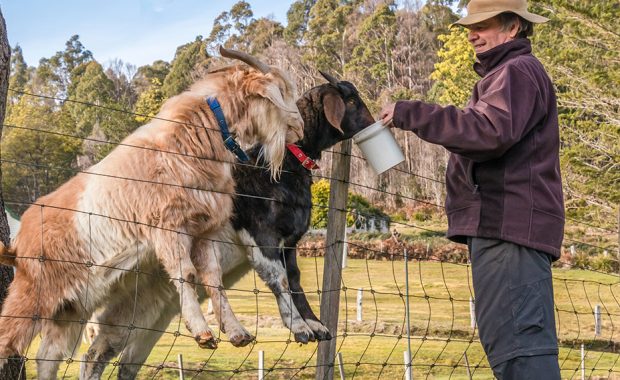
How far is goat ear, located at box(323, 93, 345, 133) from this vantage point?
638 cm

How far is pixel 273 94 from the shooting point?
5578 mm

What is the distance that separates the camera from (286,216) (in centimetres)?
621

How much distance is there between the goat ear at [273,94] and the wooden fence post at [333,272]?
0.58 metres

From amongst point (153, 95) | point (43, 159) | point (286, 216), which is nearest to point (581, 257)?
point (286, 216)

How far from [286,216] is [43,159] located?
51879mm

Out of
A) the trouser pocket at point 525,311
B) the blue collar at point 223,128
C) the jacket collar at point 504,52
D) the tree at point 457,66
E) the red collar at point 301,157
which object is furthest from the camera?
the tree at point 457,66

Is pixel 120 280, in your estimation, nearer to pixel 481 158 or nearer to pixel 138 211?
pixel 138 211

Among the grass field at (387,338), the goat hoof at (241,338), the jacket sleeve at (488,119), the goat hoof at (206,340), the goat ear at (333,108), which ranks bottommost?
the grass field at (387,338)

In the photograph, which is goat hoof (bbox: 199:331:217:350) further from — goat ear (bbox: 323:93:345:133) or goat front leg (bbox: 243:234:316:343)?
goat ear (bbox: 323:93:345:133)

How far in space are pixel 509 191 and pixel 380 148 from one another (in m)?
1.08

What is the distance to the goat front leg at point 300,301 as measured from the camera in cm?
567

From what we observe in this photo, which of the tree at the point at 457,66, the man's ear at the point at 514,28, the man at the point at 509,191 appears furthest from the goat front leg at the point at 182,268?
the tree at the point at 457,66

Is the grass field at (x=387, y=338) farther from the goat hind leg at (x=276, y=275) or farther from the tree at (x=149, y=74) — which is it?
the tree at (x=149, y=74)

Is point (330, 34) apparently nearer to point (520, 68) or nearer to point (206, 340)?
point (206, 340)
